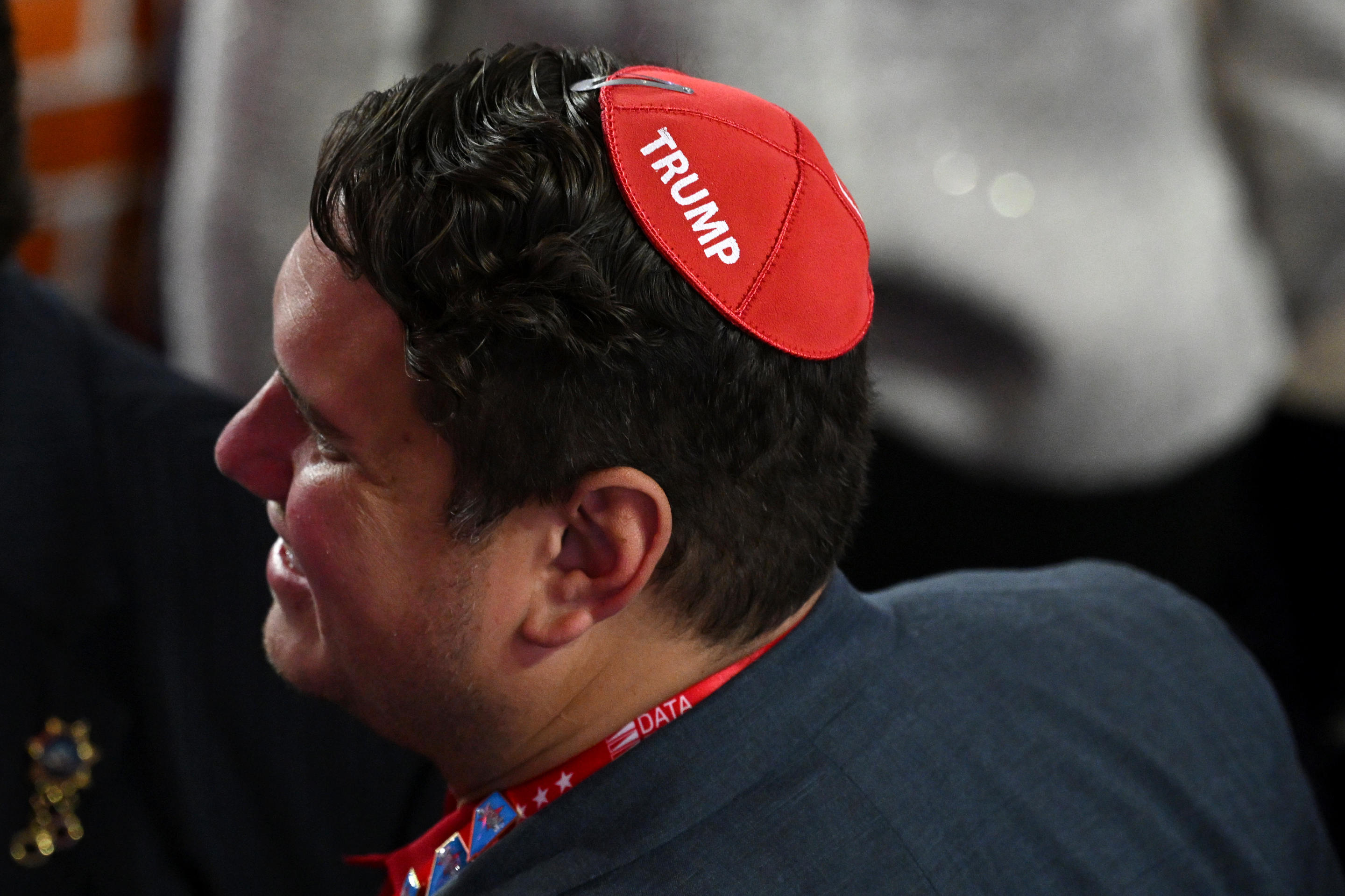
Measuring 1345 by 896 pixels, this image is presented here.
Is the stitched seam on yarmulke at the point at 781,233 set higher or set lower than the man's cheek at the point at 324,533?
higher

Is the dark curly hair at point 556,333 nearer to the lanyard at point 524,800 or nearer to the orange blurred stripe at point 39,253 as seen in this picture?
the lanyard at point 524,800

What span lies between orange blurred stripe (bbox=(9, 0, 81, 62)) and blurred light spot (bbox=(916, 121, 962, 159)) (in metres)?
0.70

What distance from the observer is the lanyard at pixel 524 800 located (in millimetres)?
584

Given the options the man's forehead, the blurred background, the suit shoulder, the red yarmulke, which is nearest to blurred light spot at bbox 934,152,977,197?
the blurred background

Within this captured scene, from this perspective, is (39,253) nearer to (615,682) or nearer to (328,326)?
(328,326)

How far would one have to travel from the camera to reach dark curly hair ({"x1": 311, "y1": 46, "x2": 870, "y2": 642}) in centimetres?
52

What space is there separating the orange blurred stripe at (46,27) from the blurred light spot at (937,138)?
70cm

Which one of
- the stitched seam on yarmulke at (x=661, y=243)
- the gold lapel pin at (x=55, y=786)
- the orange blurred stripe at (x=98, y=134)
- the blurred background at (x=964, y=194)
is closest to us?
the stitched seam on yarmulke at (x=661, y=243)

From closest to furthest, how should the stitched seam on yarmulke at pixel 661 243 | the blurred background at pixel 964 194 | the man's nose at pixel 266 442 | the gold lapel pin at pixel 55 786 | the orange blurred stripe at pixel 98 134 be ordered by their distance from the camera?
the stitched seam on yarmulke at pixel 661 243 → the man's nose at pixel 266 442 → the gold lapel pin at pixel 55 786 → the blurred background at pixel 964 194 → the orange blurred stripe at pixel 98 134

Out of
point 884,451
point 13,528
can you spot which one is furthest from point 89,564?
point 884,451

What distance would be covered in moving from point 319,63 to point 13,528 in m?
0.39

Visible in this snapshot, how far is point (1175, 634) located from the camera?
0.72 meters

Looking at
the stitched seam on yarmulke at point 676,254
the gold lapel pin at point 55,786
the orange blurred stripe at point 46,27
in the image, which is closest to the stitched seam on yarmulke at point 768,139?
the stitched seam on yarmulke at point 676,254

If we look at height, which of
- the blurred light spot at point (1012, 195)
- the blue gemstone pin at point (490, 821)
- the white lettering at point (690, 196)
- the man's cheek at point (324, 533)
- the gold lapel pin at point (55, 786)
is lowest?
the gold lapel pin at point (55, 786)
